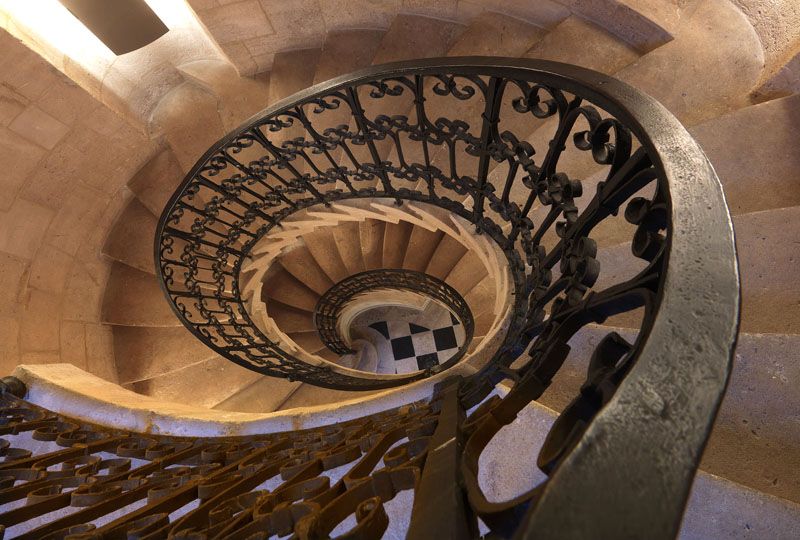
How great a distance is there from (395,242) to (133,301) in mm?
3168

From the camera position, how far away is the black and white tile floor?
725cm

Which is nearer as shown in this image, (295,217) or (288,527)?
(288,527)

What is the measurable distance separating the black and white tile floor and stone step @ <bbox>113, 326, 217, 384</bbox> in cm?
283

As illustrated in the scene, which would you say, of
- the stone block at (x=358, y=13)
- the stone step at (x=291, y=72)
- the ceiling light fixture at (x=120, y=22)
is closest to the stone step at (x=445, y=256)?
the stone step at (x=291, y=72)

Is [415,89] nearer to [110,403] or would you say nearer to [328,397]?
[110,403]

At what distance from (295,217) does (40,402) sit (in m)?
2.39

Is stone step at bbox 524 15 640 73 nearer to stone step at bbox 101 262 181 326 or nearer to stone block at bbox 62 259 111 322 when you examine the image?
stone step at bbox 101 262 181 326

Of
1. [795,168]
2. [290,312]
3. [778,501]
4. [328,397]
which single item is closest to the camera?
[778,501]

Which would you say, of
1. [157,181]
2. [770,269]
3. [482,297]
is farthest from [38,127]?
[770,269]

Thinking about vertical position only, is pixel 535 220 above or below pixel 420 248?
below

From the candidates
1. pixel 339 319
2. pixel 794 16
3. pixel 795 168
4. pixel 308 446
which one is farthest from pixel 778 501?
pixel 339 319

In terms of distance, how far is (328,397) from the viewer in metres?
5.97

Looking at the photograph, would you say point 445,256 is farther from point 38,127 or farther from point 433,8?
point 38,127

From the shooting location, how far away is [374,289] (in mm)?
6902
